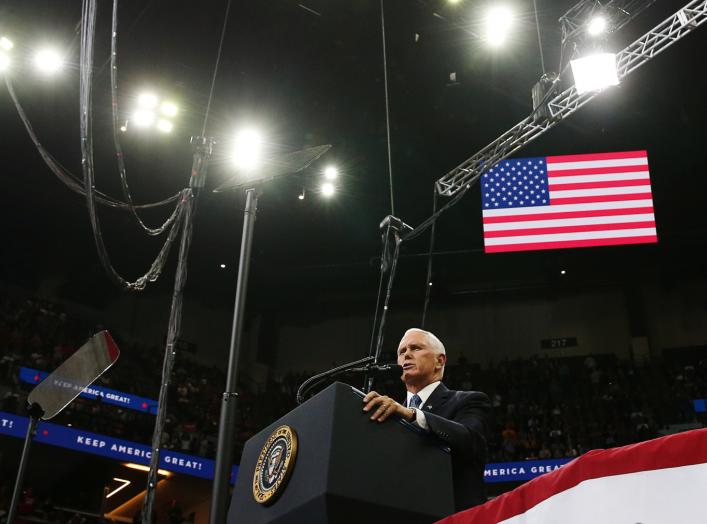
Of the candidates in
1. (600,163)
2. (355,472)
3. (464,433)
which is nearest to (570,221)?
(600,163)

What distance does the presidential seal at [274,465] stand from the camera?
5.32 ft

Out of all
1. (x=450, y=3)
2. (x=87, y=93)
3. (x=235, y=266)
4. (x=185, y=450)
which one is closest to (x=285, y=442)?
(x=87, y=93)

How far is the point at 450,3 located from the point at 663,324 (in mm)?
12997

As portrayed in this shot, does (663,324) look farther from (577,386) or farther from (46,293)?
(46,293)

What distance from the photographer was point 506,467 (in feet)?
43.8

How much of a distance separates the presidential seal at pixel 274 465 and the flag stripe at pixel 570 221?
26.0ft

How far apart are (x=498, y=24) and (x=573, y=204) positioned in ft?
8.06

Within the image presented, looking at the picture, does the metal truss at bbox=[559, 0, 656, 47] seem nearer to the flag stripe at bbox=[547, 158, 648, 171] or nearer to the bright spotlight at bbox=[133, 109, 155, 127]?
the flag stripe at bbox=[547, 158, 648, 171]

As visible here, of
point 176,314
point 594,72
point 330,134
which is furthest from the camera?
point 330,134

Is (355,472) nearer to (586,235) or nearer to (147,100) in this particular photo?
(586,235)

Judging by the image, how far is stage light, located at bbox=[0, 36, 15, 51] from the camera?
29.7 feet

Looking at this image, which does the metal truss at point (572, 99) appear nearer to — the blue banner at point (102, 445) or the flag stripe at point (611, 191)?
the flag stripe at point (611, 191)

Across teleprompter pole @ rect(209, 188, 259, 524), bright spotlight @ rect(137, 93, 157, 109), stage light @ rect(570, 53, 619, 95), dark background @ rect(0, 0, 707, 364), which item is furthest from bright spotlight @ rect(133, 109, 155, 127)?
teleprompter pole @ rect(209, 188, 259, 524)

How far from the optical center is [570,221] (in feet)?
30.1
